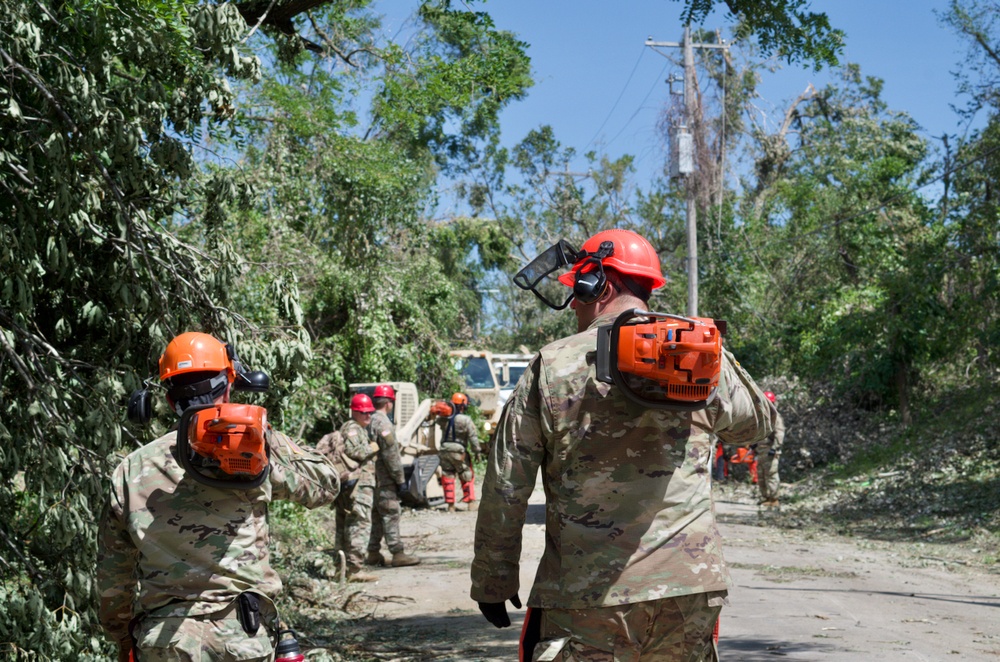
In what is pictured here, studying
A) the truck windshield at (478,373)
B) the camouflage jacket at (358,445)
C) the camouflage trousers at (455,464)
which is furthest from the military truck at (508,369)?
the camouflage jacket at (358,445)

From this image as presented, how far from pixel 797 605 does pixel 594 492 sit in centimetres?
560

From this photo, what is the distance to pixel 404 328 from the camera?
19688 millimetres

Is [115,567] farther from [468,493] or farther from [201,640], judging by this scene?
[468,493]

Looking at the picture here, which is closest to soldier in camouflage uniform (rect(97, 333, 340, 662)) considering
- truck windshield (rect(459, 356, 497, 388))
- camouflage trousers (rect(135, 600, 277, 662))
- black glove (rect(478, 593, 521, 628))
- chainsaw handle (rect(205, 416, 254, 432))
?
camouflage trousers (rect(135, 600, 277, 662))

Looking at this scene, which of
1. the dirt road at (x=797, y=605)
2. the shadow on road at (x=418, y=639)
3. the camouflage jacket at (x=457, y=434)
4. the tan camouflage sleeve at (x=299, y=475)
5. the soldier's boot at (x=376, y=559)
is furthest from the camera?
the camouflage jacket at (x=457, y=434)

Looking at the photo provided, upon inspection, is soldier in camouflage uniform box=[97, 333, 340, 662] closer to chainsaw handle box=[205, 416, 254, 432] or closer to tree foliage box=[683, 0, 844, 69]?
chainsaw handle box=[205, 416, 254, 432]

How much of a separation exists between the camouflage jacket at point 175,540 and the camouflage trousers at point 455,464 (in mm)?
12154

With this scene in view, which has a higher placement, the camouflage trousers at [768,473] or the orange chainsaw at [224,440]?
the orange chainsaw at [224,440]

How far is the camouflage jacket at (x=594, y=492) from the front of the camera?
300cm

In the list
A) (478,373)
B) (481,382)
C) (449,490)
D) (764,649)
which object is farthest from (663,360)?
(478,373)

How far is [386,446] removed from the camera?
11.1m

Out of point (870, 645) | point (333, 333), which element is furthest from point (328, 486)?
point (333, 333)

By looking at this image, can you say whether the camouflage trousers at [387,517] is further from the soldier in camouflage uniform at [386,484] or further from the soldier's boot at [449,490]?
the soldier's boot at [449,490]

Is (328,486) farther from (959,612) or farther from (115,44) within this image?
(959,612)
